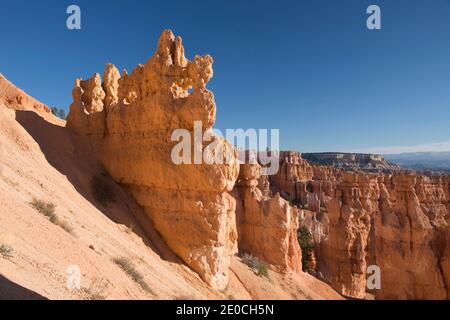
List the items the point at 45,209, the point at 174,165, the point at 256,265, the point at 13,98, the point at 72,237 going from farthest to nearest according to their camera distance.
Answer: the point at 13,98, the point at 256,265, the point at 174,165, the point at 45,209, the point at 72,237

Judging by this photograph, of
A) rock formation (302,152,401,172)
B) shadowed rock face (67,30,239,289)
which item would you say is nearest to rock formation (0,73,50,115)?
shadowed rock face (67,30,239,289)

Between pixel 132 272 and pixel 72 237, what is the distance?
1727 mm

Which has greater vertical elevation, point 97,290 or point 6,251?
point 6,251

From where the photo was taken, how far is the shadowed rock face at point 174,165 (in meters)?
12.5

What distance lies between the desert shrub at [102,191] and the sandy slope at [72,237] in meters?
0.25

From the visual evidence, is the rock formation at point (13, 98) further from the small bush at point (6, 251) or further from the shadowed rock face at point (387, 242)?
the shadowed rock face at point (387, 242)

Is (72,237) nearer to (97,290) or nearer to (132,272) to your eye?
(132,272)

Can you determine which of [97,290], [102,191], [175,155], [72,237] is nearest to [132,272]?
[72,237]

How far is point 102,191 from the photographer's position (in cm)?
1330

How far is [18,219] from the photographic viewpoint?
6.89 metres
